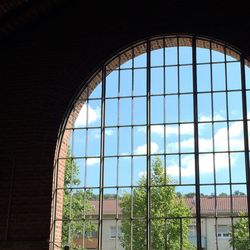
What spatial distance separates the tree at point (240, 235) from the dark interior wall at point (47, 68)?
2599mm

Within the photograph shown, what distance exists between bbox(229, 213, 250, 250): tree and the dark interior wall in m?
2.60

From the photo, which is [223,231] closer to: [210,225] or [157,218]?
[210,225]

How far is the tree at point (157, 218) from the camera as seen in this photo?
8.13 meters

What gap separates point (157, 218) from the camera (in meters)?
8.01

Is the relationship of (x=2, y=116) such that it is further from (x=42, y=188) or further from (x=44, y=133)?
(x=42, y=188)

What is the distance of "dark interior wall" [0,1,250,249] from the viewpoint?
834 cm

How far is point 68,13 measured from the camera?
30.4 ft

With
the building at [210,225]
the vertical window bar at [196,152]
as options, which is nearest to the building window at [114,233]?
the building at [210,225]

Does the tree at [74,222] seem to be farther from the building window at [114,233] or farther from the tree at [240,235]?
the tree at [240,235]

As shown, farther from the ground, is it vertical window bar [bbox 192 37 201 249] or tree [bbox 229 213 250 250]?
vertical window bar [bbox 192 37 201 249]

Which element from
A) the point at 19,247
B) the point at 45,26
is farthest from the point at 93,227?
the point at 45,26

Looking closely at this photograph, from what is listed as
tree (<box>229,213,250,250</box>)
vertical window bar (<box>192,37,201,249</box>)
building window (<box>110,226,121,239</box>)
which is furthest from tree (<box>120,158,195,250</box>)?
tree (<box>229,213,250,250</box>)

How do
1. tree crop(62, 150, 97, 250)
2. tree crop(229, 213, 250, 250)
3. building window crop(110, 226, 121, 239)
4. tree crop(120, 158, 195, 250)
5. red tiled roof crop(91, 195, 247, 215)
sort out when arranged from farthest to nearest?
tree crop(62, 150, 97, 250) → tree crop(120, 158, 195, 250) → building window crop(110, 226, 121, 239) → red tiled roof crop(91, 195, 247, 215) → tree crop(229, 213, 250, 250)

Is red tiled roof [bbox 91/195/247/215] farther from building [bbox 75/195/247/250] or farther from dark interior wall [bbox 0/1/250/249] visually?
dark interior wall [bbox 0/1/250/249]
